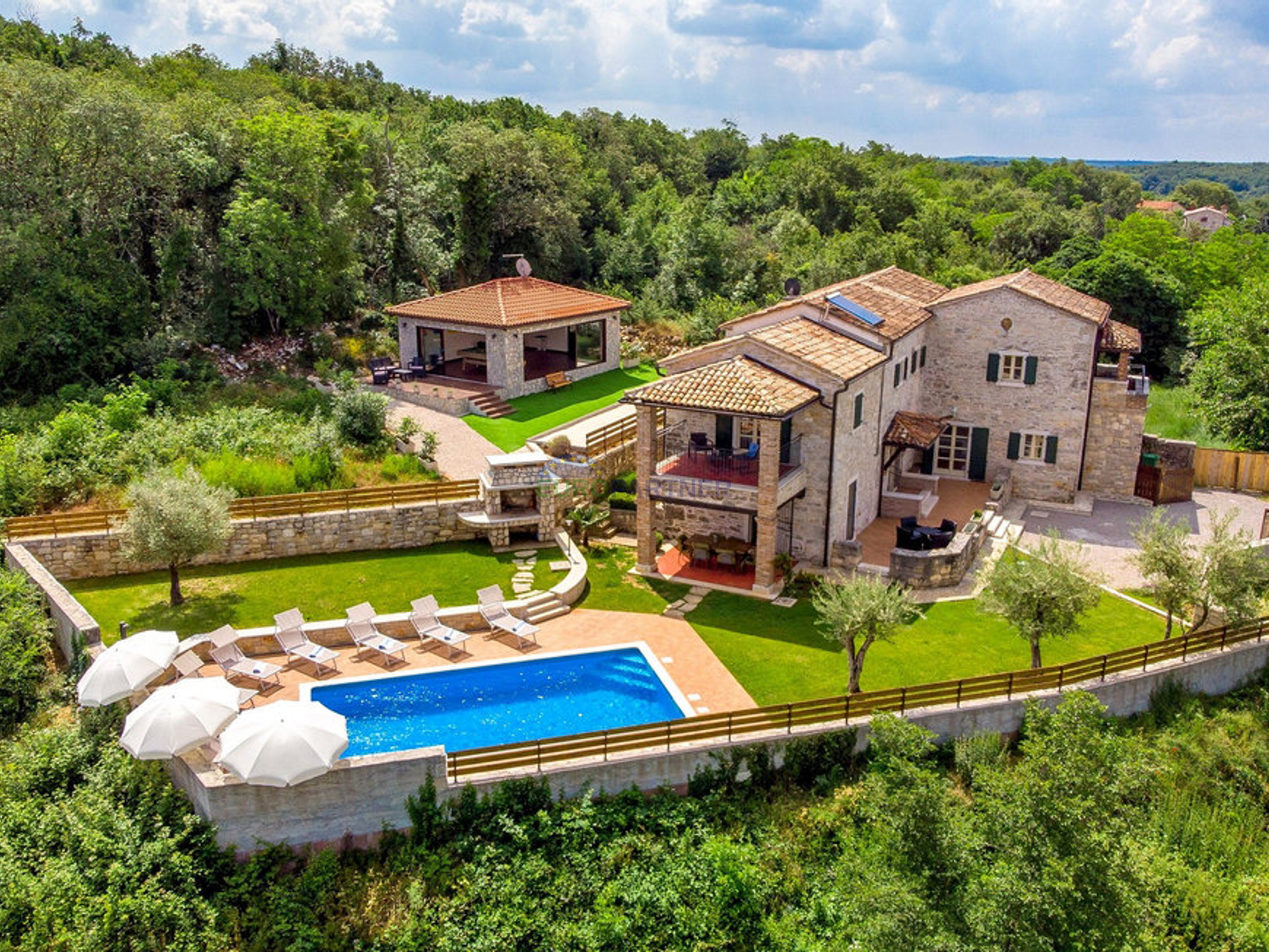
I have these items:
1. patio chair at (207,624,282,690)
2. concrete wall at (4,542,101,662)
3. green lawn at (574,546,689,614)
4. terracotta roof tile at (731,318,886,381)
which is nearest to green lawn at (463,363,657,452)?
green lawn at (574,546,689,614)

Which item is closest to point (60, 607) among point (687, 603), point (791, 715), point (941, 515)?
point (687, 603)

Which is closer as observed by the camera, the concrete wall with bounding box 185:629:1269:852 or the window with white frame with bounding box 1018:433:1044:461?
the concrete wall with bounding box 185:629:1269:852

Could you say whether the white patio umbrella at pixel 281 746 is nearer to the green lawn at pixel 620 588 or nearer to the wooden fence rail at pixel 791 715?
the wooden fence rail at pixel 791 715

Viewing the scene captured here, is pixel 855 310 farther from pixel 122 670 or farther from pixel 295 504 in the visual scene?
pixel 122 670

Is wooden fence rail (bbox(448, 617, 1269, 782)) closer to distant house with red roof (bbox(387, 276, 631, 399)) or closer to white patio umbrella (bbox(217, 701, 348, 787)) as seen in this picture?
white patio umbrella (bbox(217, 701, 348, 787))

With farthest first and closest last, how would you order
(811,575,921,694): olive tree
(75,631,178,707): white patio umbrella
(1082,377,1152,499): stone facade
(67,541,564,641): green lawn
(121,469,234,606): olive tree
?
(1082,377,1152,499): stone facade
(67,541,564,641): green lawn
(121,469,234,606): olive tree
(811,575,921,694): olive tree
(75,631,178,707): white patio umbrella

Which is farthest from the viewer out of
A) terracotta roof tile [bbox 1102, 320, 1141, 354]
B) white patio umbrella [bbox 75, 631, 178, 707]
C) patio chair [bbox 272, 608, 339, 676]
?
terracotta roof tile [bbox 1102, 320, 1141, 354]

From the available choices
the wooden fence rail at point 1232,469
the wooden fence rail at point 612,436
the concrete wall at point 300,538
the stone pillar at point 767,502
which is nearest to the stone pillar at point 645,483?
the stone pillar at point 767,502
